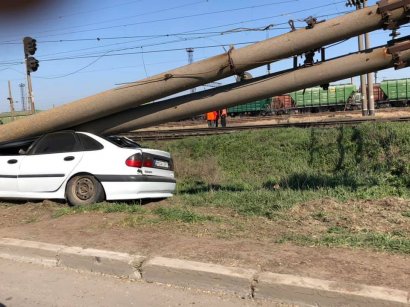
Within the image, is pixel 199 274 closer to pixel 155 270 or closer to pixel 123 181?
pixel 155 270

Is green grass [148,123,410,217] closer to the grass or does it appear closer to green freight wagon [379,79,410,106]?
the grass

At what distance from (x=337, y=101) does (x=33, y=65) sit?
38.8 metres

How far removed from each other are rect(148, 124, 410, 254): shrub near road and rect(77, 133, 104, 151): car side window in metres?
1.76

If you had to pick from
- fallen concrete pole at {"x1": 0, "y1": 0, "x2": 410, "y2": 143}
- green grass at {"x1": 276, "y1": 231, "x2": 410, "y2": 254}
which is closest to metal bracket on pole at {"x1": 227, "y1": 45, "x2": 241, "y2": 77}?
fallen concrete pole at {"x1": 0, "y1": 0, "x2": 410, "y2": 143}

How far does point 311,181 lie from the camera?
35.6 ft

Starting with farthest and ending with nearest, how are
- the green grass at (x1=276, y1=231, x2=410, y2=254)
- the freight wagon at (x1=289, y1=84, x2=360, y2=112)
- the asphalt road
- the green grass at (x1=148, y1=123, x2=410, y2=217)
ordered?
1. the freight wagon at (x1=289, y1=84, x2=360, y2=112)
2. the green grass at (x1=148, y1=123, x2=410, y2=217)
3. the green grass at (x1=276, y1=231, x2=410, y2=254)
4. the asphalt road

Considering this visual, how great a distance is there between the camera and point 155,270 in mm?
4707

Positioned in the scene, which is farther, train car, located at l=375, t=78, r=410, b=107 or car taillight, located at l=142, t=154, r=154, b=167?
train car, located at l=375, t=78, r=410, b=107

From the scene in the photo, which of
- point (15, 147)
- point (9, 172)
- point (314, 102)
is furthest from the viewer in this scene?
point (314, 102)

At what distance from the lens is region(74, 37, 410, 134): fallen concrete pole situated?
7.39 m

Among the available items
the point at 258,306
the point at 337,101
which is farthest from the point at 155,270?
the point at 337,101

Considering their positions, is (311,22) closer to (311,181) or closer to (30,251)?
(311,181)

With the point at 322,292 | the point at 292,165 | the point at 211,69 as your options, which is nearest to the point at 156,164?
the point at 211,69

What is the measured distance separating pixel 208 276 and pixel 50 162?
5068 mm
